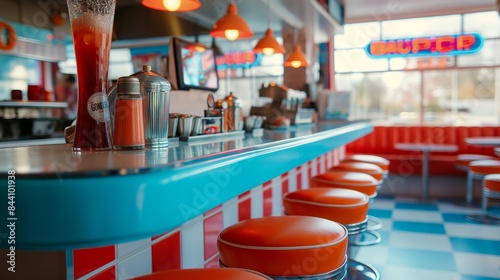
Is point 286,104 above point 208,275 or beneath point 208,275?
above

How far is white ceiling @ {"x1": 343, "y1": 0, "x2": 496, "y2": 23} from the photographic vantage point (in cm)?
664

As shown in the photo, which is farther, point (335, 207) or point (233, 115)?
point (233, 115)

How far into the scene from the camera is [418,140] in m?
6.60

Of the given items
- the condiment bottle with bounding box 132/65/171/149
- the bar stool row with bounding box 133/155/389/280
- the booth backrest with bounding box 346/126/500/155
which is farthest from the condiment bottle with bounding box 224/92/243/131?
the booth backrest with bounding box 346/126/500/155

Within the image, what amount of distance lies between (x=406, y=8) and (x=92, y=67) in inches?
273

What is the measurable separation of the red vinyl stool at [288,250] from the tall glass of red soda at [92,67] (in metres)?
0.44

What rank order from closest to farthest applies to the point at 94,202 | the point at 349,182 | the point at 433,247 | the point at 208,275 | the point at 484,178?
the point at 94,202 → the point at 208,275 → the point at 349,182 → the point at 433,247 → the point at 484,178

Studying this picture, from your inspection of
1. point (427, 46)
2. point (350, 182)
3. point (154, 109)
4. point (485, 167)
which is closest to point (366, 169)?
point (350, 182)

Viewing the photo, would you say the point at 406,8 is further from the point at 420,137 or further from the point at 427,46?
the point at 420,137

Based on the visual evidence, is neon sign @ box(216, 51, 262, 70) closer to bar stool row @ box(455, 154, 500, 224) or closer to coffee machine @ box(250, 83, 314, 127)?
bar stool row @ box(455, 154, 500, 224)

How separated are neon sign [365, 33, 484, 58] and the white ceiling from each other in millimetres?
466

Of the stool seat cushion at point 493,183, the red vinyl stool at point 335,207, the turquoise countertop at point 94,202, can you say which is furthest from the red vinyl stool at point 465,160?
the turquoise countertop at point 94,202

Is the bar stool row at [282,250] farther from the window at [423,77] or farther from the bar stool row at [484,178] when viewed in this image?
the window at [423,77]

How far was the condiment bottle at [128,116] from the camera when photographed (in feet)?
3.35
